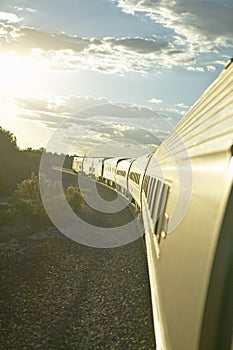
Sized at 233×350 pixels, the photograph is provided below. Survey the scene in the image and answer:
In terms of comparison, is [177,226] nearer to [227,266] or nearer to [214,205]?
[214,205]

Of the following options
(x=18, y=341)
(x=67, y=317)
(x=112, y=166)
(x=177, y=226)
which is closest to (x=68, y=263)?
(x=67, y=317)

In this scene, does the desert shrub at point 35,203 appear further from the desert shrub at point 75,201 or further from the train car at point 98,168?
the train car at point 98,168

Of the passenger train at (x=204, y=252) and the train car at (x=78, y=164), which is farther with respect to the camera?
the train car at (x=78, y=164)

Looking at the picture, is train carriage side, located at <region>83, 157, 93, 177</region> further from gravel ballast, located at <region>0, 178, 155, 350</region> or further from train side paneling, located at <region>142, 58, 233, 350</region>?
train side paneling, located at <region>142, 58, 233, 350</region>

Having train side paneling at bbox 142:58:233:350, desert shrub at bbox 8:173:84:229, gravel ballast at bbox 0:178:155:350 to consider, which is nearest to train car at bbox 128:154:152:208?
desert shrub at bbox 8:173:84:229

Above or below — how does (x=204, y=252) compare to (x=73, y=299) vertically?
above

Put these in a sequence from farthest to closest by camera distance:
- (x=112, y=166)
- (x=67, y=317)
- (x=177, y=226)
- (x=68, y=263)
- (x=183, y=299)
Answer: (x=112, y=166) → (x=68, y=263) → (x=67, y=317) → (x=177, y=226) → (x=183, y=299)

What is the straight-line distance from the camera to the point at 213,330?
101 inches

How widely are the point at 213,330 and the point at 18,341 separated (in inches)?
221

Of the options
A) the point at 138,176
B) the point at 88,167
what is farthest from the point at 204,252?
the point at 88,167

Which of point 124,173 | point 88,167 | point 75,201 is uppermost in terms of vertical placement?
point 88,167

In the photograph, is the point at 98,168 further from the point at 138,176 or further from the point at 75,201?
the point at 138,176

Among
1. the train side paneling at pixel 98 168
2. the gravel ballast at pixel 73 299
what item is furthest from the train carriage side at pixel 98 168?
the gravel ballast at pixel 73 299

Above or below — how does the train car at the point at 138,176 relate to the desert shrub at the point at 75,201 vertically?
above
